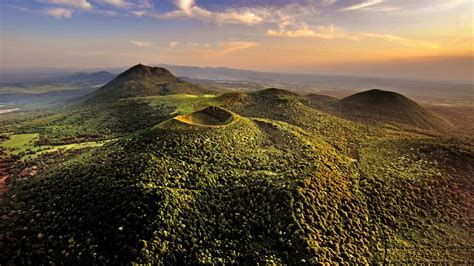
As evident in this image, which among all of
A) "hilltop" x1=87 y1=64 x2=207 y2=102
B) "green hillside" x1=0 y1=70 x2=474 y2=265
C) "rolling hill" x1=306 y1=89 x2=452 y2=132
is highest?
"hilltop" x1=87 y1=64 x2=207 y2=102

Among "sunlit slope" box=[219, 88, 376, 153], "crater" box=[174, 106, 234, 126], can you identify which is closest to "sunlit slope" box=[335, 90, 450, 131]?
"sunlit slope" box=[219, 88, 376, 153]

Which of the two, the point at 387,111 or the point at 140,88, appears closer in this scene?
the point at 387,111

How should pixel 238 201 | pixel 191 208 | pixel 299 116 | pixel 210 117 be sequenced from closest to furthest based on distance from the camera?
pixel 191 208 < pixel 238 201 < pixel 210 117 < pixel 299 116

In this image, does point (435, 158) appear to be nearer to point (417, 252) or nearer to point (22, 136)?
point (417, 252)

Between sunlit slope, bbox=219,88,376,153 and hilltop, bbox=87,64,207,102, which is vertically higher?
hilltop, bbox=87,64,207,102

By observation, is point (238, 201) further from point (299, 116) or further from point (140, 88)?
point (140, 88)

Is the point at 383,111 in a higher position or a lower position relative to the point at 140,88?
lower

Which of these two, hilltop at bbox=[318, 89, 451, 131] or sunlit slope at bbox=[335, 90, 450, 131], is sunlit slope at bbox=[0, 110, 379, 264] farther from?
sunlit slope at bbox=[335, 90, 450, 131]

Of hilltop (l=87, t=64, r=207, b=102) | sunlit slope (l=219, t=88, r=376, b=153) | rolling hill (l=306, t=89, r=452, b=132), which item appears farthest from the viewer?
hilltop (l=87, t=64, r=207, b=102)

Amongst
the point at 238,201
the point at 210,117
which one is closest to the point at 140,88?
the point at 210,117

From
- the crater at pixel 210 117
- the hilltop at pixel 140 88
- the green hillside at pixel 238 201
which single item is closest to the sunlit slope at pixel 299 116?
the green hillside at pixel 238 201

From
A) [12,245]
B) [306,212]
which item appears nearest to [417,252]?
[306,212]
